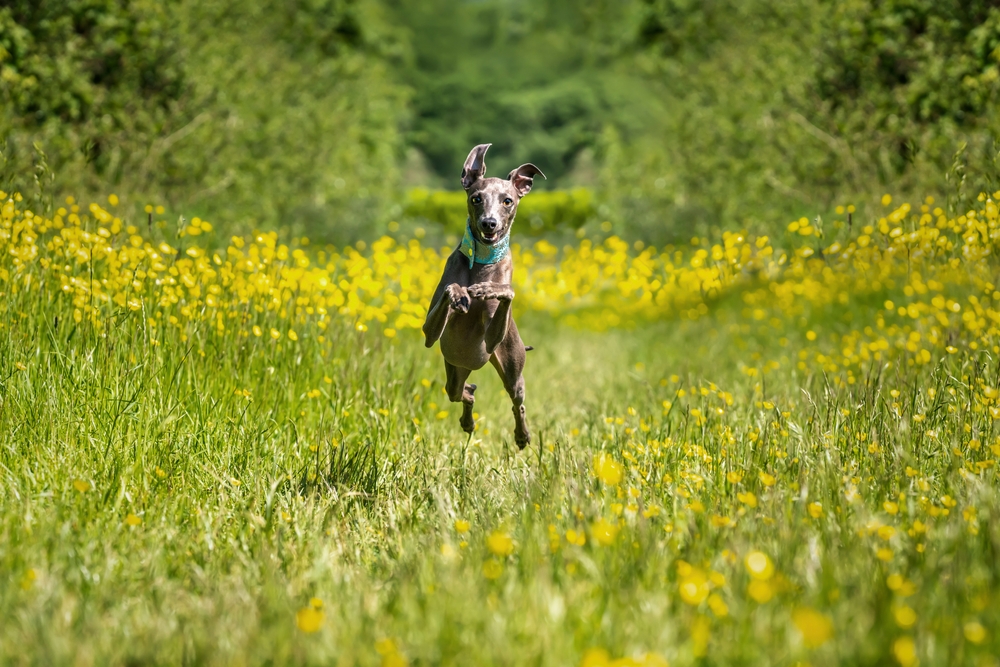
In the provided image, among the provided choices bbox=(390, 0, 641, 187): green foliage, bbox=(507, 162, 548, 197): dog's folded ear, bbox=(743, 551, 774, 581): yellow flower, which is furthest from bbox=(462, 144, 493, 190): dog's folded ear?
bbox=(390, 0, 641, 187): green foliage

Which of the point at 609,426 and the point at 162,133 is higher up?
the point at 162,133

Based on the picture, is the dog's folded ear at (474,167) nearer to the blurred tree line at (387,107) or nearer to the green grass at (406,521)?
the green grass at (406,521)

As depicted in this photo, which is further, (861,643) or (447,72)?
(447,72)

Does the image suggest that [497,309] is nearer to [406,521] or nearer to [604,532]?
[406,521]

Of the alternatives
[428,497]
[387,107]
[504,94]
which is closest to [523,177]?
[428,497]

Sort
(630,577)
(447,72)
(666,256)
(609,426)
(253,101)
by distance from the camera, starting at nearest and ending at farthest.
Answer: (630,577) < (609,426) < (666,256) < (253,101) < (447,72)

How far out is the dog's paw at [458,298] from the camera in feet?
8.92

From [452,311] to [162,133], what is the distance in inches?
324

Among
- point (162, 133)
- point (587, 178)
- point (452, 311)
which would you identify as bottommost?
point (452, 311)

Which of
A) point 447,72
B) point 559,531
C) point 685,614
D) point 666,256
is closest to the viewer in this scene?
point 685,614

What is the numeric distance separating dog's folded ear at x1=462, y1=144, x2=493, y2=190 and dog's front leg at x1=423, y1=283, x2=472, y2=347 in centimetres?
46

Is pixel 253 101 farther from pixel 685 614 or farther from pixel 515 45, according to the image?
pixel 515 45

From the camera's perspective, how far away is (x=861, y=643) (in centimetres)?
177

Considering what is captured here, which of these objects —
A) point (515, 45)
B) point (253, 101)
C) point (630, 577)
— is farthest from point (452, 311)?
point (515, 45)
